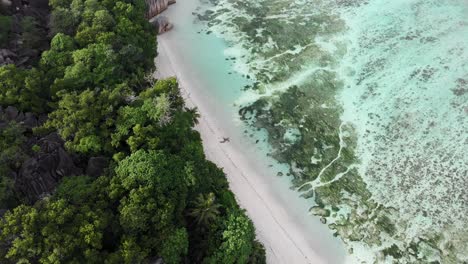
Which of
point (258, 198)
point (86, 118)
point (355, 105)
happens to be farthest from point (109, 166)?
point (355, 105)

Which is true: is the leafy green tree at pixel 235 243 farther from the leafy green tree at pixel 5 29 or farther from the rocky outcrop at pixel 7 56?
the leafy green tree at pixel 5 29

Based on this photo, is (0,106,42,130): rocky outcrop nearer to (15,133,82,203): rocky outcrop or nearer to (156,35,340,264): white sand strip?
(15,133,82,203): rocky outcrop

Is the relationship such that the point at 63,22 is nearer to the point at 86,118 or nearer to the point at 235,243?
the point at 86,118

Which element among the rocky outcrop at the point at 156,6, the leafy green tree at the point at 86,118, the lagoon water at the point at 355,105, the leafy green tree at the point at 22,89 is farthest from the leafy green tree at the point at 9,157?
the rocky outcrop at the point at 156,6

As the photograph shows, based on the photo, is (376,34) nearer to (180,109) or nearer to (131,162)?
(180,109)

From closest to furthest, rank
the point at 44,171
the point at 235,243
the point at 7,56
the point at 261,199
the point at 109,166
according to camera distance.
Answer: the point at 235,243 < the point at 44,171 < the point at 109,166 < the point at 261,199 < the point at 7,56
